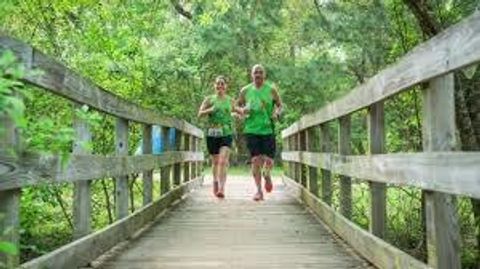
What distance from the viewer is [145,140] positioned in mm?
8000

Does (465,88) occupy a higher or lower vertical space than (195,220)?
higher

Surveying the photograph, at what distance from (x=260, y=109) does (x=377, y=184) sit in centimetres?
480

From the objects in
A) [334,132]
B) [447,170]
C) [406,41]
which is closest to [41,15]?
[406,41]

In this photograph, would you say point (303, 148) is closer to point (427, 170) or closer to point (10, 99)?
point (427, 170)

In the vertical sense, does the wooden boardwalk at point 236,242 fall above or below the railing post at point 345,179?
below

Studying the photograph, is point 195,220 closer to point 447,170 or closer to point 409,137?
point 409,137

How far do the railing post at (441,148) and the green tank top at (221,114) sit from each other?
285 inches

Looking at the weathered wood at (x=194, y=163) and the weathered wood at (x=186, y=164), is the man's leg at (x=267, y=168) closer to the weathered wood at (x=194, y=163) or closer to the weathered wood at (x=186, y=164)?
the weathered wood at (x=186, y=164)

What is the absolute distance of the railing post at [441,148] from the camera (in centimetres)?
357

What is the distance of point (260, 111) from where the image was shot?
10.1 meters

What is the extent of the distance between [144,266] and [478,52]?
312 cm

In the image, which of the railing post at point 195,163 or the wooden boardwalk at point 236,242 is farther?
the railing post at point 195,163

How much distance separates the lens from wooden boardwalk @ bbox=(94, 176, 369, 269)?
563 centimetres

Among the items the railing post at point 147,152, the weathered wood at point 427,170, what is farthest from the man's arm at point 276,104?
the weathered wood at point 427,170
